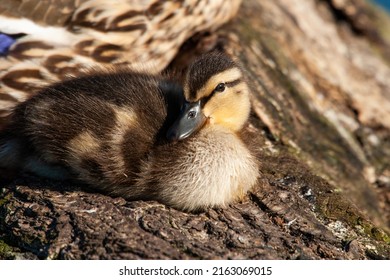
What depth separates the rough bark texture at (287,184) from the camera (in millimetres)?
2832

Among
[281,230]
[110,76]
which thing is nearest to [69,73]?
[110,76]

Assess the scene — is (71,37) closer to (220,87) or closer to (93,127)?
(93,127)

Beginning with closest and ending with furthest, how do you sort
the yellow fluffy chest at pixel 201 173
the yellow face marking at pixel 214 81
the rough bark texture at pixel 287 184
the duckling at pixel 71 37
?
1. the rough bark texture at pixel 287 184
2. the yellow fluffy chest at pixel 201 173
3. the yellow face marking at pixel 214 81
4. the duckling at pixel 71 37

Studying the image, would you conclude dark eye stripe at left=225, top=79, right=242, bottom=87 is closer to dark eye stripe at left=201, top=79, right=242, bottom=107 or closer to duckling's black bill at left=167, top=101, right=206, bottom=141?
dark eye stripe at left=201, top=79, right=242, bottom=107

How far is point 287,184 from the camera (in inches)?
134

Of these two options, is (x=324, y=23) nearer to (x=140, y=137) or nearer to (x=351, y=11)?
(x=351, y=11)

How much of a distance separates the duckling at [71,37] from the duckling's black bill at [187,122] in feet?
1.74

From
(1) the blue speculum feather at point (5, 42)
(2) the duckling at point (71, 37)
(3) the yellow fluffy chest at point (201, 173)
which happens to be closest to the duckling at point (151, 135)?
(3) the yellow fluffy chest at point (201, 173)

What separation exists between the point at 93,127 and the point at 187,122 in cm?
37

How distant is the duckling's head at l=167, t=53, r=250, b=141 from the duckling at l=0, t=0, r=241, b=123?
0.46m

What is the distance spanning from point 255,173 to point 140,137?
0.48 meters

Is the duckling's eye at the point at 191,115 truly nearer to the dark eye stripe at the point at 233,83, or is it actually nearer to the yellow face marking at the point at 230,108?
the yellow face marking at the point at 230,108

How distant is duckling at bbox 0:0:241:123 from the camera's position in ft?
12.0

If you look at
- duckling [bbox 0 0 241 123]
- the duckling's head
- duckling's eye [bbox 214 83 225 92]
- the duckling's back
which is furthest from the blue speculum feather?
duckling's eye [bbox 214 83 225 92]
